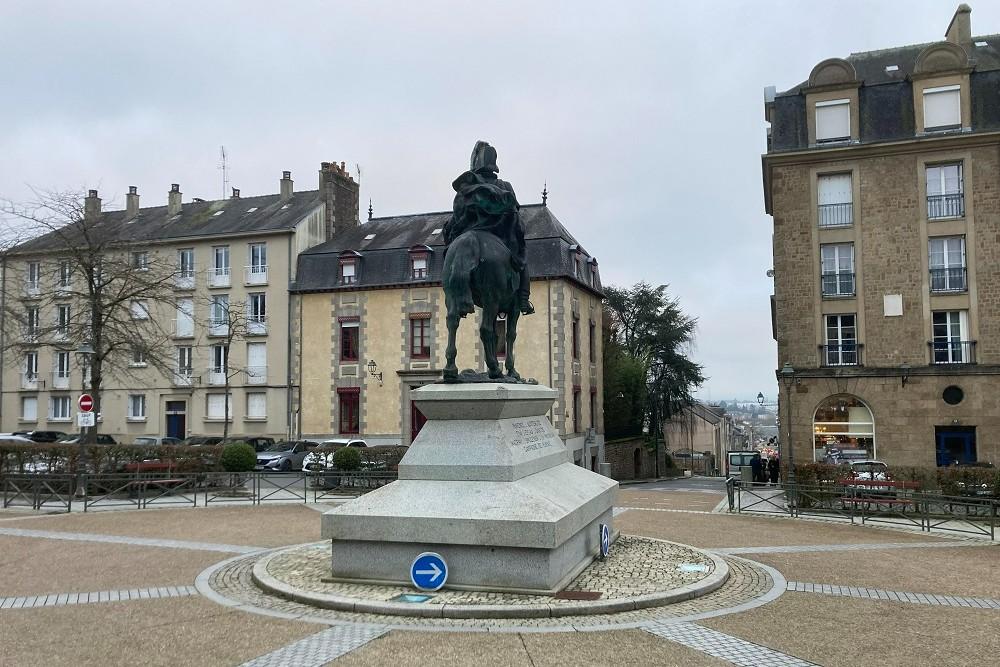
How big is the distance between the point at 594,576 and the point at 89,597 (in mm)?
5038

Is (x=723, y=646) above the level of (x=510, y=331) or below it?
below

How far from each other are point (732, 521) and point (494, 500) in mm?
8069

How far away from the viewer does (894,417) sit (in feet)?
74.2

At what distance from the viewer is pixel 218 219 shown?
36.5 meters

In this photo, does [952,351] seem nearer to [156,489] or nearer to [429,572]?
[429,572]

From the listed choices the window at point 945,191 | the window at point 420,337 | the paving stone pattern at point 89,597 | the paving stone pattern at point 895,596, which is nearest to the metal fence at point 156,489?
the paving stone pattern at point 89,597

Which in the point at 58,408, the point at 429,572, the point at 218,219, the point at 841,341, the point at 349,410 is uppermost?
the point at 218,219

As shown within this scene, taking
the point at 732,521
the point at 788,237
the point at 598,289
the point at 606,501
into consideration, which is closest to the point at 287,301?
the point at 598,289

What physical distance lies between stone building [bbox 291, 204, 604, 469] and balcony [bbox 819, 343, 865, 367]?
32.4ft

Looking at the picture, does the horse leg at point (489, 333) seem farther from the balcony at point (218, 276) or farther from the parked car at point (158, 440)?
the balcony at point (218, 276)

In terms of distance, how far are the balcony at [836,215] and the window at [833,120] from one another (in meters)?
2.20

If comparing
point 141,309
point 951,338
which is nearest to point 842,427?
point 951,338

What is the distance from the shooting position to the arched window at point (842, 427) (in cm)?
2295

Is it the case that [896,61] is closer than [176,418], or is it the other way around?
[896,61]
